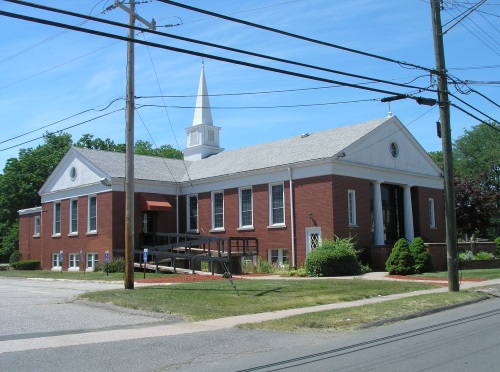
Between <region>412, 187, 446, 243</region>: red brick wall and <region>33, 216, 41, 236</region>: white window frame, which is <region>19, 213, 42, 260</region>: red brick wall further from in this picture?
<region>412, 187, 446, 243</region>: red brick wall

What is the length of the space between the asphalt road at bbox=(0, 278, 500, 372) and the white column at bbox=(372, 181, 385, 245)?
677 inches

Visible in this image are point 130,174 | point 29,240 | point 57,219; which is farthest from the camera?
point 29,240

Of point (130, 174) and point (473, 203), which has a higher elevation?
point (473, 203)

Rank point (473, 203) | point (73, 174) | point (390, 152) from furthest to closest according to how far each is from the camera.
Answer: point (473, 203) → point (73, 174) → point (390, 152)

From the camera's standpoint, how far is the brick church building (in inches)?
1156

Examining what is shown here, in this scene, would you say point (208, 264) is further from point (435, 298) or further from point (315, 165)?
point (435, 298)

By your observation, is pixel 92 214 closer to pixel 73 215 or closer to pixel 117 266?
pixel 73 215

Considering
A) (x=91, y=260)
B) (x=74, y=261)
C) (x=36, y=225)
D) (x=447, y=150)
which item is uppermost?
(x=447, y=150)

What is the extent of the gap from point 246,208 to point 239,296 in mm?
16241

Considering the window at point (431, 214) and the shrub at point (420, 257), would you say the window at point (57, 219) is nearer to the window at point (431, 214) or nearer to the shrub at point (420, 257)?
the shrub at point (420, 257)

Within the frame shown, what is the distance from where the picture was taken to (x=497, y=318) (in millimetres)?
12492

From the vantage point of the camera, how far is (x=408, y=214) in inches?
1329

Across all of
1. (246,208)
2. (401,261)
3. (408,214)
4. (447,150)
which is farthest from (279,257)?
(447,150)

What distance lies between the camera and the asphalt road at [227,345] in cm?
834
